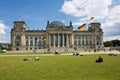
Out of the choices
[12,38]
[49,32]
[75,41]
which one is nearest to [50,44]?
[49,32]

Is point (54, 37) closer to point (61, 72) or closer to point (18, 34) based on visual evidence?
point (18, 34)

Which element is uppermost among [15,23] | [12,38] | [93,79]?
[15,23]

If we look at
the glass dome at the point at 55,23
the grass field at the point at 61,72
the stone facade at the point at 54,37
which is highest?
the glass dome at the point at 55,23

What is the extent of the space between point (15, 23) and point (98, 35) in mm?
76853

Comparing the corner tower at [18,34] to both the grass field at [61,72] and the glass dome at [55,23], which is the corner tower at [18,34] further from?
the grass field at [61,72]

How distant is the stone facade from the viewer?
168m

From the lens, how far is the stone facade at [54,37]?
550ft

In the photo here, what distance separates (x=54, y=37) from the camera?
552 ft

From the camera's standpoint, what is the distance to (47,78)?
1633 centimetres

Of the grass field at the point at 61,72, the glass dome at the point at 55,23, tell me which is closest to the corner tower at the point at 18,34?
the glass dome at the point at 55,23

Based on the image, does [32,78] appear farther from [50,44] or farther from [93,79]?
[50,44]

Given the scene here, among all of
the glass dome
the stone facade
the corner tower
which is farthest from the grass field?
the glass dome

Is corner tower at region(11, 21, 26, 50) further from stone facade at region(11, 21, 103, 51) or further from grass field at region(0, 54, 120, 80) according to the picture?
grass field at region(0, 54, 120, 80)

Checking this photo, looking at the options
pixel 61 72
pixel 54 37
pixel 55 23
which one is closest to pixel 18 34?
pixel 54 37
